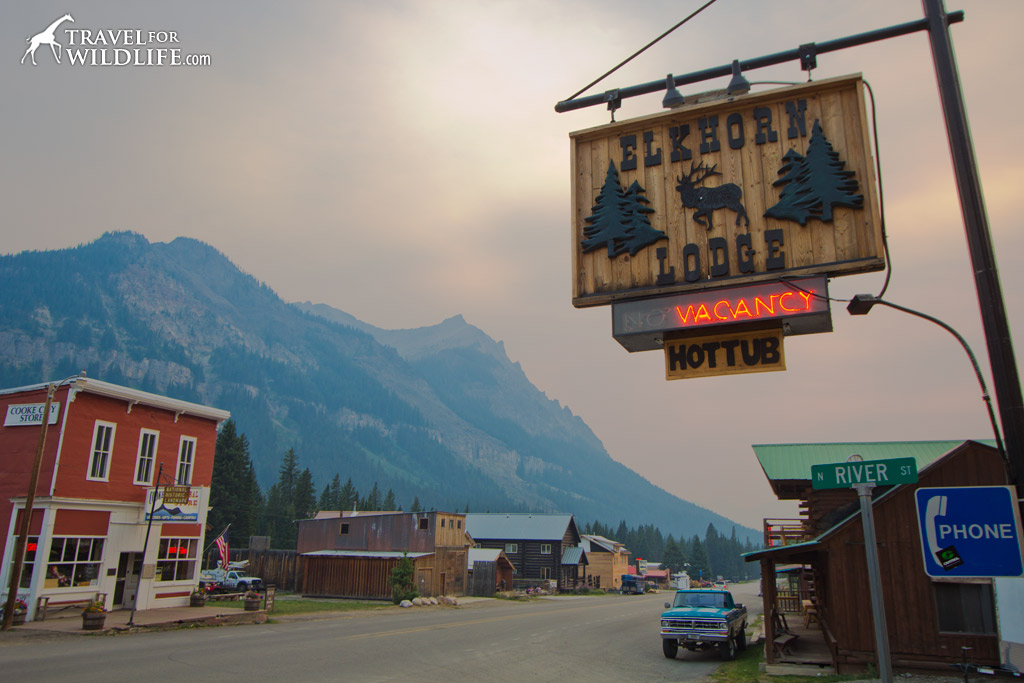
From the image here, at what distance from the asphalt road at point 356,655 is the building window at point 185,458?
28.0ft

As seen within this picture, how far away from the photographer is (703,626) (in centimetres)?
2056

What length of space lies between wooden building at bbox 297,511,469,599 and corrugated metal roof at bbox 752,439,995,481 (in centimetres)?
3031

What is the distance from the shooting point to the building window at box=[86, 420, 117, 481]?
27797 millimetres

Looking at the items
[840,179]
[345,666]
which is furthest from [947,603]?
[345,666]

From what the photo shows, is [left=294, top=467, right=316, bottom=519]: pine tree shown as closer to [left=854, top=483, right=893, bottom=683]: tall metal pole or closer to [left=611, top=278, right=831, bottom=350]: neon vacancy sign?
[left=611, top=278, right=831, bottom=350]: neon vacancy sign

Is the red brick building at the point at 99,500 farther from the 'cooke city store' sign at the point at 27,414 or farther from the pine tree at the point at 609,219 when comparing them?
the pine tree at the point at 609,219

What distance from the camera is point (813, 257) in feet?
27.7

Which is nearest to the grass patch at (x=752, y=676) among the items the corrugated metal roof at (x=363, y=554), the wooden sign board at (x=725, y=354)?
the wooden sign board at (x=725, y=354)

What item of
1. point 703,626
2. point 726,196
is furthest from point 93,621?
point 726,196

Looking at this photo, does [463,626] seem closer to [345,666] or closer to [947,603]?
[345,666]

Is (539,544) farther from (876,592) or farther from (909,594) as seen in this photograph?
(876,592)

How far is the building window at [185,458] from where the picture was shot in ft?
105

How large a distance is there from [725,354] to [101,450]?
28324mm

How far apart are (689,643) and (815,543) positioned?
5.18 metres
